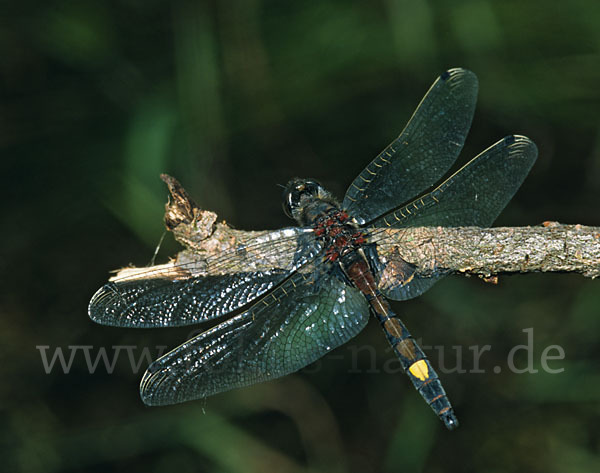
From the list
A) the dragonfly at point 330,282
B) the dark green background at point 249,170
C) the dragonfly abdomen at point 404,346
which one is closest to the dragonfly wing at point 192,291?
the dragonfly at point 330,282

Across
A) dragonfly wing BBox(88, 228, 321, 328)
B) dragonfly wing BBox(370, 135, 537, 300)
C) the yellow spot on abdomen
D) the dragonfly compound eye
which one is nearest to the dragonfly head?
the dragonfly compound eye

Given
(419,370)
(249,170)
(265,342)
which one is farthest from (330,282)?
(249,170)

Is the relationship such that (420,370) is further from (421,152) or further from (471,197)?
(421,152)

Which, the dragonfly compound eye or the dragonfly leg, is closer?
the dragonfly leg

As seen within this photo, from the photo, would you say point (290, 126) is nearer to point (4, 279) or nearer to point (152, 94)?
point (152, 94)

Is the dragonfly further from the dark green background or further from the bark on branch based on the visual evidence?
the dark green background

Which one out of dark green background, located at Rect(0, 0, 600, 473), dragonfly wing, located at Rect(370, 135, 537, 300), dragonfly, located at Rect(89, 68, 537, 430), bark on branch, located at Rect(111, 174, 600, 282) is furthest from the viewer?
dark green background, located at Rect(0, 0, 600, 473)
